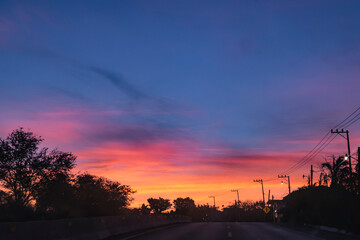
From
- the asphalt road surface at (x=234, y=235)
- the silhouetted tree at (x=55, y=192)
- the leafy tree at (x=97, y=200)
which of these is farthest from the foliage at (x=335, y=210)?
the silhouetted tree at (x=55, y=192)

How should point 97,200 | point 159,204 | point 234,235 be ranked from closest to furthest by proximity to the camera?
1. point 234,235
2. point 97,200
3. point 159,204

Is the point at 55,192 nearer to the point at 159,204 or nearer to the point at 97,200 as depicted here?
the point at 97,200

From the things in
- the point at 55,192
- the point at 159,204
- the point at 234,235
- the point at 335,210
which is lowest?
the point at 159,204

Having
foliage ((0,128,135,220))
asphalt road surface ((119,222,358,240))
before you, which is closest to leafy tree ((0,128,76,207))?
foliage ((0,128,135,220))

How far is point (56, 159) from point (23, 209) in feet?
63.7

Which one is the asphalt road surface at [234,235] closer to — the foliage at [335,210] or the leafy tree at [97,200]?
the foliage at [335,210]

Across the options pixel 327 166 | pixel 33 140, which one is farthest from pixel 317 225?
pixel 327 166

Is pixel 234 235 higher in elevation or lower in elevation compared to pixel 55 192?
lower

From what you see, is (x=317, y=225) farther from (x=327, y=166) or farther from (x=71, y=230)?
(x=327, y=166)

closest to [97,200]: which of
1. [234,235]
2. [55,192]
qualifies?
[55,192]

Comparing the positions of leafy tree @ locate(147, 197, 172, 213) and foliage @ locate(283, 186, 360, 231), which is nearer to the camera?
foliage @ locate(283, 186, 360, 231)

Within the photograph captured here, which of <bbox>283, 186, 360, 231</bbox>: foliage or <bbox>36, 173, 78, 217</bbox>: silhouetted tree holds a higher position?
<bbox>36, 173, 78, 217</bbox>: silhouetted tree

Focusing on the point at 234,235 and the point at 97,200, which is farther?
the point at 97,200

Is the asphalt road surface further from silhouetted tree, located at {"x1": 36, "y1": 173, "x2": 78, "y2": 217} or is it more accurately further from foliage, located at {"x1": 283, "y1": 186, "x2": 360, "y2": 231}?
silhouetted tree, located at {"x1": 36, "y1": 173, "x2": 78, "y2": 217}
